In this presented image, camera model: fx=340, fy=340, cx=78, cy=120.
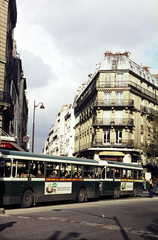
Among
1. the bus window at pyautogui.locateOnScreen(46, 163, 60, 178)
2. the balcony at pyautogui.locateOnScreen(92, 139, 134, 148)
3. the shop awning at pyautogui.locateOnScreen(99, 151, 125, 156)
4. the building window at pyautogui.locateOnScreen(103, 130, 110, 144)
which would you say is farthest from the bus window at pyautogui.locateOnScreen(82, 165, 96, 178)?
the building window at pyautogui.locateOnScreen(103, 130, 110, 144)

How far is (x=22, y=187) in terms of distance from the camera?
15.9 m

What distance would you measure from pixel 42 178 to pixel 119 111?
31063 mm

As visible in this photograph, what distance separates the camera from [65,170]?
18.9m

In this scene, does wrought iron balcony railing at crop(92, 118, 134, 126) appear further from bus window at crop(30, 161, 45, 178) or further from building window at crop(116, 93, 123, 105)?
bus window at crop(30, 161, 45, 178)

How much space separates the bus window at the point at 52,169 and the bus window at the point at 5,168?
271 cm

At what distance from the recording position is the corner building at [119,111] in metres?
45.6

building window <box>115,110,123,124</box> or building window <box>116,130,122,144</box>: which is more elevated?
building window <box>115,110,123,124</box>

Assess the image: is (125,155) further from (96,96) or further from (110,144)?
(96,96)

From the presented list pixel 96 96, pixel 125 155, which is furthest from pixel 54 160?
pixel 96 96

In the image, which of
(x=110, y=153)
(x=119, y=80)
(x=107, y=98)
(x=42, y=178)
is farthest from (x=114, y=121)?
(x=42, y=178)

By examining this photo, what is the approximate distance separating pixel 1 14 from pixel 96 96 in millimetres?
23502

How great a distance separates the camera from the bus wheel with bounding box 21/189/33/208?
16.0 meters

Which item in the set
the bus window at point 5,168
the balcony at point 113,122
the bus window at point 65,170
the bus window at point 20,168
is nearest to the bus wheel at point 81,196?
the bus window at point 65,170

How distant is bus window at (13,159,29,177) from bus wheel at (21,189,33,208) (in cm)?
85
